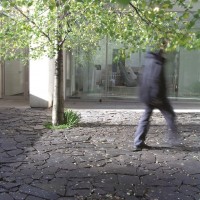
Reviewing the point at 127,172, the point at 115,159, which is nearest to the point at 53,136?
the point at 115,159

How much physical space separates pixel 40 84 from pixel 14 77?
3565 mm

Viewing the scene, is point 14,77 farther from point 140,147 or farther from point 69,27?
point 140,147

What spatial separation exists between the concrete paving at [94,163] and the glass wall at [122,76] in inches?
221

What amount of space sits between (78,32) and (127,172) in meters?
3.60

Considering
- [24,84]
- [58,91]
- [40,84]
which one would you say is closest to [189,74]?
[40,84]

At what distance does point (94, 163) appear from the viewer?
5.79 m

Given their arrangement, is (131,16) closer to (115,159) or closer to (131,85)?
(115,159)

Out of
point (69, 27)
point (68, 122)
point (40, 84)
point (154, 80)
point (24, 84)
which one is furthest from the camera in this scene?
point (24, 84)

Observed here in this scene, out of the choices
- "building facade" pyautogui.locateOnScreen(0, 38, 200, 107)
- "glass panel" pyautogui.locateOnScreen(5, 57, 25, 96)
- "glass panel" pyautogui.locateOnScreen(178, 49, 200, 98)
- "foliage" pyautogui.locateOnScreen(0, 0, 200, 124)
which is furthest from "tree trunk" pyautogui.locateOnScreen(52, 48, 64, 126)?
"glass panel" pyautogui.locateOnScreen(178, 49, 200, 98)

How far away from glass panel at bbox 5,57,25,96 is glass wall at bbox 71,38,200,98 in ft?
7.48

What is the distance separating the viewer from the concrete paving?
4.62 metres

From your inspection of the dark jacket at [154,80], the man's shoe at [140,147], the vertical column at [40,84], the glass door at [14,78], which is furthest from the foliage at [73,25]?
the glass door at [14,78]

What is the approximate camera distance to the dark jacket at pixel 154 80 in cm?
620

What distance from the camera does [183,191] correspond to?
4.68 m
